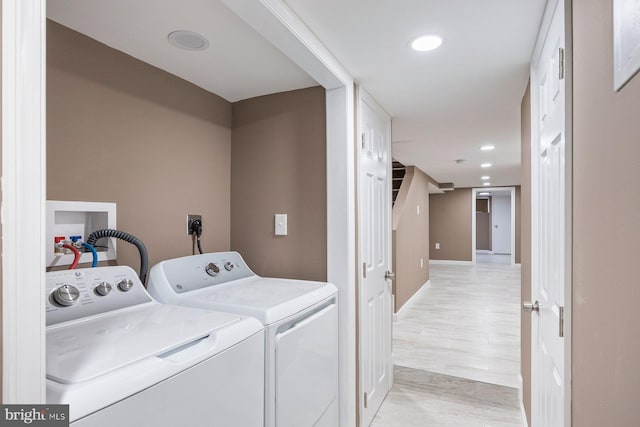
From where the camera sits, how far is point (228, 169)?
218 centimetres

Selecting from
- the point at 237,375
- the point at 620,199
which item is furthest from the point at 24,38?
the point at 620,199

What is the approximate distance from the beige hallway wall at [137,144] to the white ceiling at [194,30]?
0.26 ft

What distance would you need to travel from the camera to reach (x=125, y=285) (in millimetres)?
1306

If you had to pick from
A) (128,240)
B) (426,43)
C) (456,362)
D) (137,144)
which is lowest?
(456,362)

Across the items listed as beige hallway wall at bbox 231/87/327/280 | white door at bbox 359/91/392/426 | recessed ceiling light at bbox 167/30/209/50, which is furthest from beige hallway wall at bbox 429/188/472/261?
recessed ceiling light at bbox 167/30/209/50

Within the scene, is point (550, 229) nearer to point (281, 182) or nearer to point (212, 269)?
point (281, 182)

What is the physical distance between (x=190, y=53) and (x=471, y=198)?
328 inches

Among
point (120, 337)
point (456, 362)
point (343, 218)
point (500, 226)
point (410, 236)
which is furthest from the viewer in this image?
point (500, 226)

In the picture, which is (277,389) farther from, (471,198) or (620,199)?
(471,198)

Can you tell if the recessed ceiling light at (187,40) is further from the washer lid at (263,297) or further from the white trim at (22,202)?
the washer lid at (263,297)

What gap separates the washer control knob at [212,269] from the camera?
1.69m

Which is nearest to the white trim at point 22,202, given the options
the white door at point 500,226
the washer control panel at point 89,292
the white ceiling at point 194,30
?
the washer control panel at point 89,292

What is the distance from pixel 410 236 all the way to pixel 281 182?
136 inches

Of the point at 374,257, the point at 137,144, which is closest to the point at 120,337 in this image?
the point at 137,144
